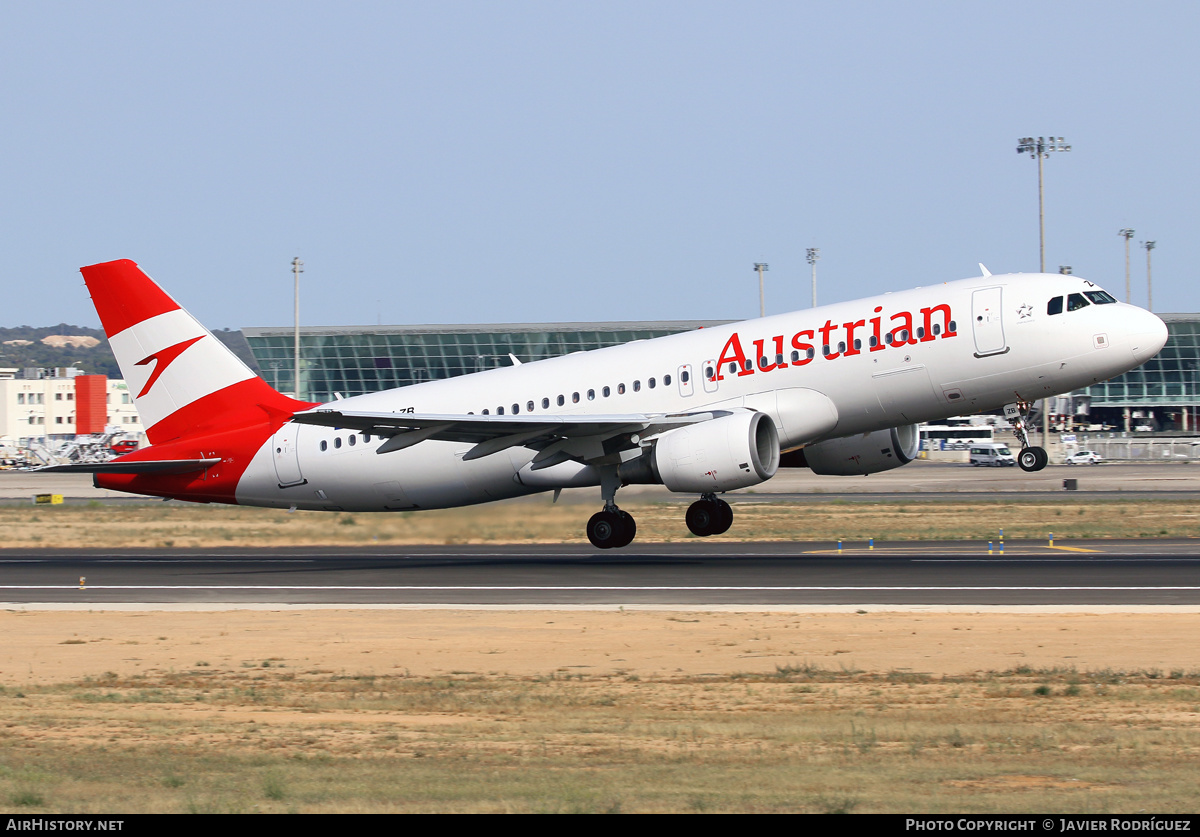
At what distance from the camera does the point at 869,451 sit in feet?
103

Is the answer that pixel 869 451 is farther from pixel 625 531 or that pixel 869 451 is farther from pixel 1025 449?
pixel 625 531

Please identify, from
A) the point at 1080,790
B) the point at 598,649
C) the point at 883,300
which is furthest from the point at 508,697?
the point at 883,300

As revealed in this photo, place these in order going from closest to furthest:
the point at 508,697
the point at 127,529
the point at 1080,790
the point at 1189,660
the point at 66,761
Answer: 1. the point at 1080,790
2. the point at 66,761
3. the point at 508,697
4. the point at 1189,660
5. the point at 127,529

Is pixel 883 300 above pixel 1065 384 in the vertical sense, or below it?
above

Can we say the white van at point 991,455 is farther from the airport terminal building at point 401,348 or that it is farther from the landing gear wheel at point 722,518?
the landing gear wheel at point 722,518

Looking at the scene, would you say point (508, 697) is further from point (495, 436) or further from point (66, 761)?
point (495, 436)

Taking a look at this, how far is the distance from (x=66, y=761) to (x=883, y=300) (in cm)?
2087

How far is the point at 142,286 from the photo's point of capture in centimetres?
3275

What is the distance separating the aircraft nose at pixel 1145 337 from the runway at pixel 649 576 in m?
4.49

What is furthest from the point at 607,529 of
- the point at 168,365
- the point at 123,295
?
the point at 123,295

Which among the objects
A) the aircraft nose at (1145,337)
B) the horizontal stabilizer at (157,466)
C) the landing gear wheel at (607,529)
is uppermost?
the aircraft nose at (1145,337)

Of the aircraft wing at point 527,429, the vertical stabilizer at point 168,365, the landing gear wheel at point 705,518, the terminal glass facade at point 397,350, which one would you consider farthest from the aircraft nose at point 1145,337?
the terminal glass facade at point 397,350

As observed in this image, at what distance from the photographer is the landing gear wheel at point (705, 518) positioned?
3080 cm

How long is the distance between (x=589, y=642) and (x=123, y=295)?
19576mm
